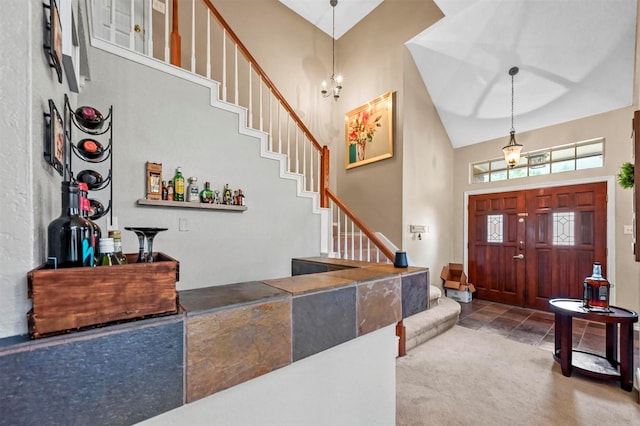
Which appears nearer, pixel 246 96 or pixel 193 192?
pixel 193 192

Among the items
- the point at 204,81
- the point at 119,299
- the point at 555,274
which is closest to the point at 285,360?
the point at 119,299

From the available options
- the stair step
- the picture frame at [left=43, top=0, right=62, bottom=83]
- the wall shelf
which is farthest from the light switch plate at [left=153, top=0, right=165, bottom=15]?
the stair step

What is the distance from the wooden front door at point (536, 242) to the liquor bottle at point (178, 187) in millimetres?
4945

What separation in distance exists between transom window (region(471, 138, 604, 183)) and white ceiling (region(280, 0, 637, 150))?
0.43m

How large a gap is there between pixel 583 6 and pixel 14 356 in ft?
17.2

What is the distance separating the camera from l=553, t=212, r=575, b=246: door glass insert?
428 cm

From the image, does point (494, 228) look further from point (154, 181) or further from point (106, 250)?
point (106, 250)

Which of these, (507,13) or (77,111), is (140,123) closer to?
(77,111)

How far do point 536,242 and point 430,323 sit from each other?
2572 mm

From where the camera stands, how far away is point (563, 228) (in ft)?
14.3

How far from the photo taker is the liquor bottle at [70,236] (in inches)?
24.8

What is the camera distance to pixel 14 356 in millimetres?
484

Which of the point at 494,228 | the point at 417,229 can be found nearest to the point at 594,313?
the point at 417,229

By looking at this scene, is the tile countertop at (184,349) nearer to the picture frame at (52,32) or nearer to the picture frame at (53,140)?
the picture frame at (53,140)
